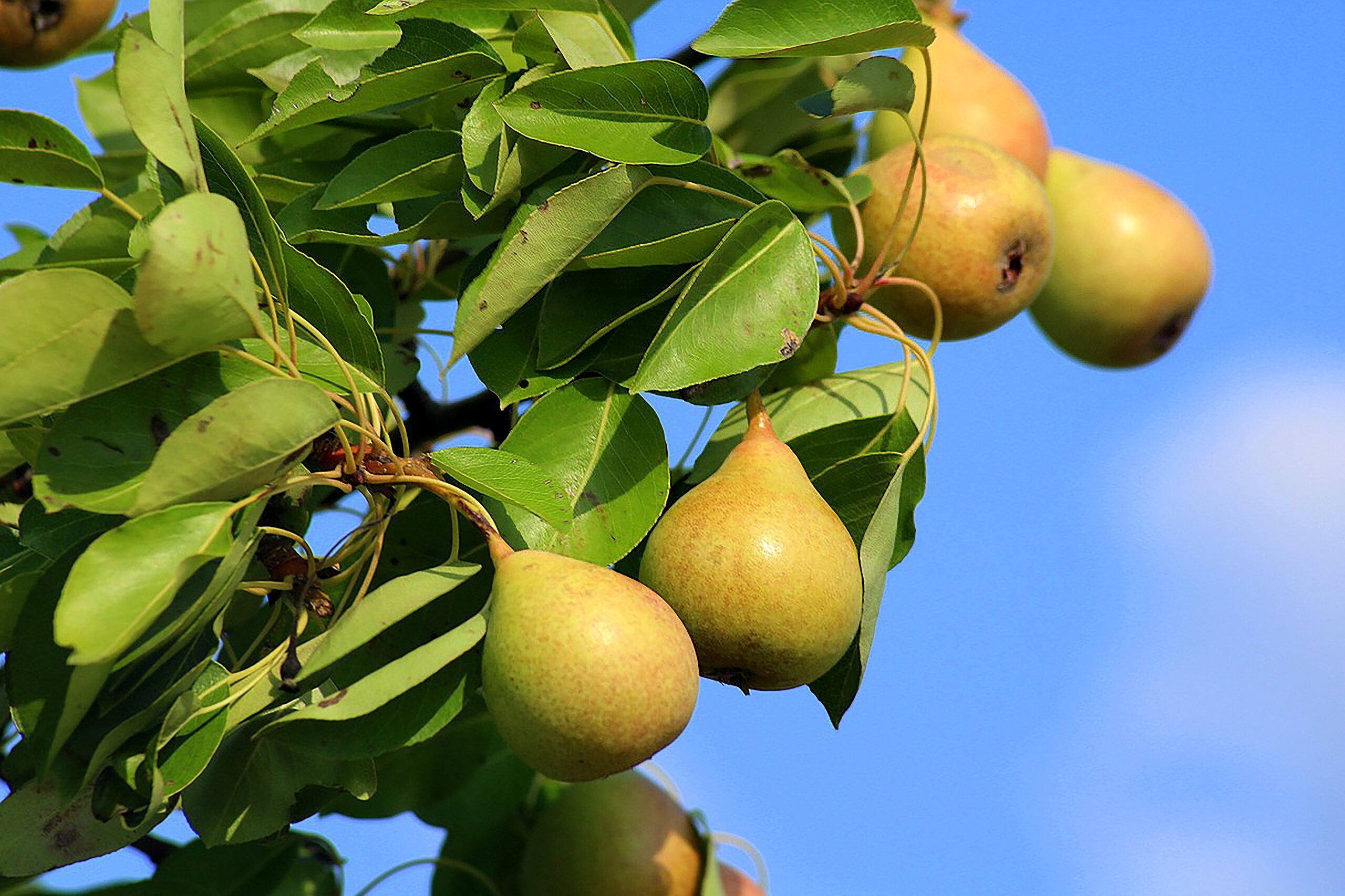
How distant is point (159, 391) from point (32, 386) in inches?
5.4

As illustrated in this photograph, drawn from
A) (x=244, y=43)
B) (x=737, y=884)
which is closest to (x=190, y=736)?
(x=244, y=43)

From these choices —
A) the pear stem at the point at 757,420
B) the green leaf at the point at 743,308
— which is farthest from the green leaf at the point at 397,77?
the pear stem at the point at 757,420

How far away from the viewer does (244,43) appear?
1.93m

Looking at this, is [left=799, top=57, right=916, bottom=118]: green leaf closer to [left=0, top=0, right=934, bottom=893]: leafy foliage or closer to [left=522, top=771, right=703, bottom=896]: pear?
[left=0, top=0, right=934, bottom=893]: leafy foliage

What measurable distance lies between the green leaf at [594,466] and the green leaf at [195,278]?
363 mm

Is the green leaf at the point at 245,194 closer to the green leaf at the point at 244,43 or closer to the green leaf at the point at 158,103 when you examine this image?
the green leaf at the point at 158,103

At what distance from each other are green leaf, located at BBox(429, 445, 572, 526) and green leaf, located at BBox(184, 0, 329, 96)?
894 mm

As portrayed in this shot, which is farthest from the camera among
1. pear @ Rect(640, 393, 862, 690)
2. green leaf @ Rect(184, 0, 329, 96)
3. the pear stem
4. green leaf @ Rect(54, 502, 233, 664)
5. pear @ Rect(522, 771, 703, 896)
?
pear @ Rect(522, 771, 703, 896)

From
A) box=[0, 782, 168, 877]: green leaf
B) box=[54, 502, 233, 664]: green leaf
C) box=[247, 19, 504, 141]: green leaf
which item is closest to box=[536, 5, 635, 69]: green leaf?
box=[247, 19, 504, 141]: green leaf

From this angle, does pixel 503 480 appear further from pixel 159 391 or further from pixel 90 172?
pixel 90 172

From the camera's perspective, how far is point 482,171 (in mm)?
1450

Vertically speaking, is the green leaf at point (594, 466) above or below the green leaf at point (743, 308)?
below

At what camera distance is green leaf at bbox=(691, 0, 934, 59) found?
1396mm

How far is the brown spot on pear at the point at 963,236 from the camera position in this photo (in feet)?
6.05
